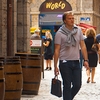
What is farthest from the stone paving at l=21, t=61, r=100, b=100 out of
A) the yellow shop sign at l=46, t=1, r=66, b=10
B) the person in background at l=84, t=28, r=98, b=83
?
the yellow shop sign at l=46, t=1, r=66, b=10

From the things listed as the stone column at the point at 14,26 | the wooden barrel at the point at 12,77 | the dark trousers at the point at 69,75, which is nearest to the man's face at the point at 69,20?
the dark trousers at the point at 69,75

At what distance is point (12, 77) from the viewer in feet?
29.6

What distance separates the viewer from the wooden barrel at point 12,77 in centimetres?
902

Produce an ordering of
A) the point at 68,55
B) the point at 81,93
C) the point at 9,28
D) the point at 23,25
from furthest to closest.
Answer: the point at 23,25
the point at 9,28
the point at 81,93
the point at 68,55

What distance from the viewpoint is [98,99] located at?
11.1 m

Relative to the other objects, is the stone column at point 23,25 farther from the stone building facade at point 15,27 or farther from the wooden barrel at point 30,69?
the wooden barrel at point 30,69

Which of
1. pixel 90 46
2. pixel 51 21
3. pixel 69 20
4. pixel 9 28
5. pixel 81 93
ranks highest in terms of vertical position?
pixel 51 21

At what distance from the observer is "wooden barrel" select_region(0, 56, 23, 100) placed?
9.02m

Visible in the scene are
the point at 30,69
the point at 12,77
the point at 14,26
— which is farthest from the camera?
the point at 14,26

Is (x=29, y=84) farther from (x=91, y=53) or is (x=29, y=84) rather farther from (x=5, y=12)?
(x=91, y=53)

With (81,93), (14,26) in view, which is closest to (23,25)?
(14,26)

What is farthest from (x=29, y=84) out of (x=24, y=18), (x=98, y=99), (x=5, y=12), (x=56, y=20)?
(x=56, y=20)

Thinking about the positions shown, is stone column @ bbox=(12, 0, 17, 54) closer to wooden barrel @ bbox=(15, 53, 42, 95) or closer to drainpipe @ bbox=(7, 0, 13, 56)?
drainpipe @ bbox=(7, 0, 13, 56)

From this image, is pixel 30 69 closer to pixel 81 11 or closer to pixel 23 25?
pixel 23 25
